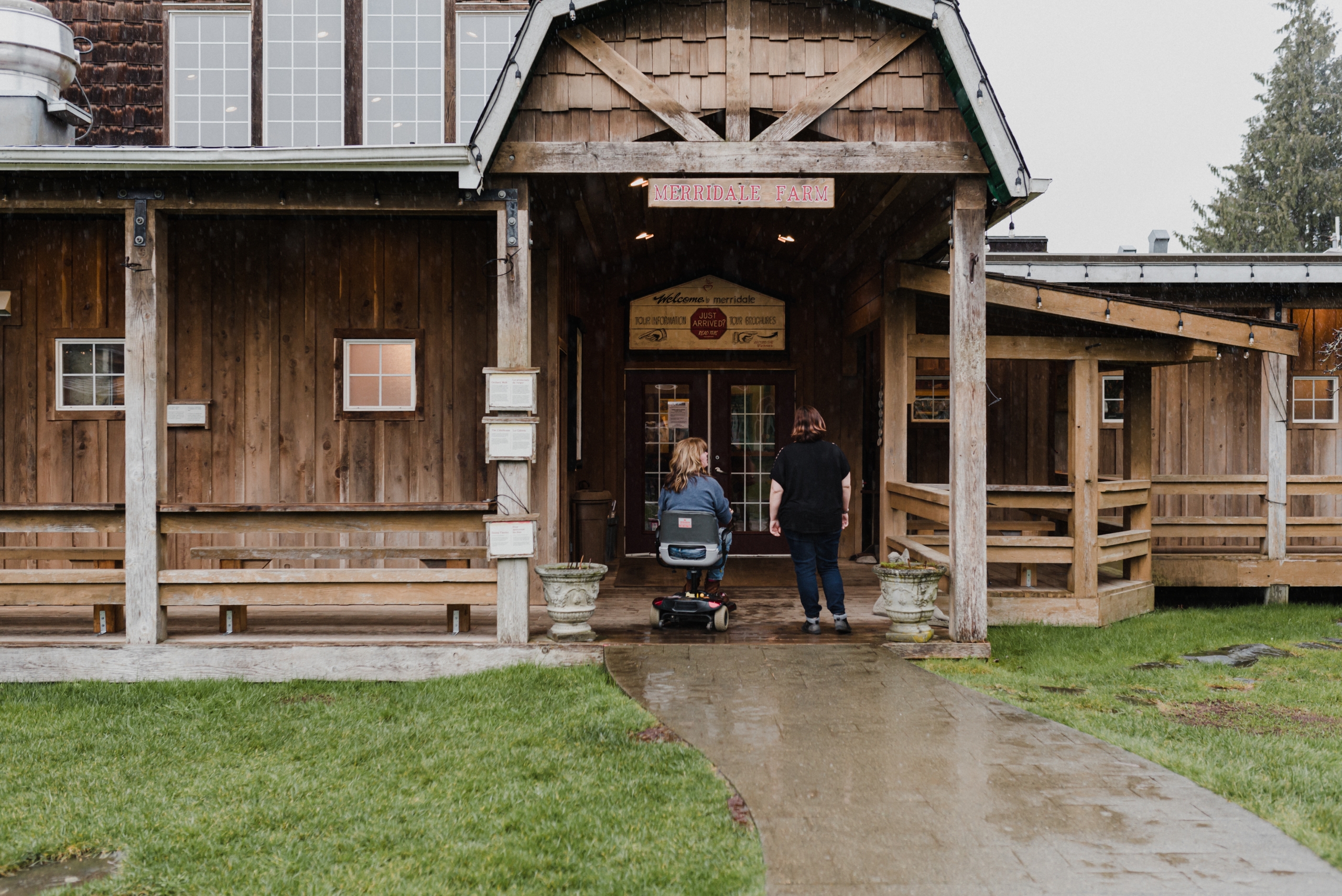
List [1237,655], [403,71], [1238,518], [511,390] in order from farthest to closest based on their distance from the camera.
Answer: [1238,518], [403,71], [1237,655], [511,390]

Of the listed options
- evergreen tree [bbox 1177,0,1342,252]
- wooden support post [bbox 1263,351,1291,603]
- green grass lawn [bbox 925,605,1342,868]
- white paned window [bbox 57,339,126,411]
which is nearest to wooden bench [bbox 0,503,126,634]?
white paned window [bbox 57,339,126,411]

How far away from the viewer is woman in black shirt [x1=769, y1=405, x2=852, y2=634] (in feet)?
23.3

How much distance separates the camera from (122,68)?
9.09 meters

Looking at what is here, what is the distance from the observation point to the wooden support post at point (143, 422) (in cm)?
662

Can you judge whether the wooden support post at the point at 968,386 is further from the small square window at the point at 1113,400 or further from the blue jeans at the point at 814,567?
the small square window at the point at 1113,400

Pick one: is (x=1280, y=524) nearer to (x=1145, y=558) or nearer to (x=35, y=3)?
(x=1145, y=558)

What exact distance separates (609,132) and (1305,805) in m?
5.43

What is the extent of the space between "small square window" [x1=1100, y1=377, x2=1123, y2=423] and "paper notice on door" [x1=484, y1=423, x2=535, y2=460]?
7517 millimetres

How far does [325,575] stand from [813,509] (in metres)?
3.46

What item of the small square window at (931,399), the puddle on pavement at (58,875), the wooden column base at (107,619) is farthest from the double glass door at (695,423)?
the puddle on pavement at (58,875)

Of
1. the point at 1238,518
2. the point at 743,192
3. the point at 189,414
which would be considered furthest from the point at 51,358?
the point at 1238,518

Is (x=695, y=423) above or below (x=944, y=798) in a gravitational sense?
above

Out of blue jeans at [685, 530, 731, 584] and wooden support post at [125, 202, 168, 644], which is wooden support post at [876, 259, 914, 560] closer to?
blue jeans at [685, 530, 731, 584]

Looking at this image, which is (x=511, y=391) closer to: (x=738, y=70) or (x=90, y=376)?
(x=738, y=70)
